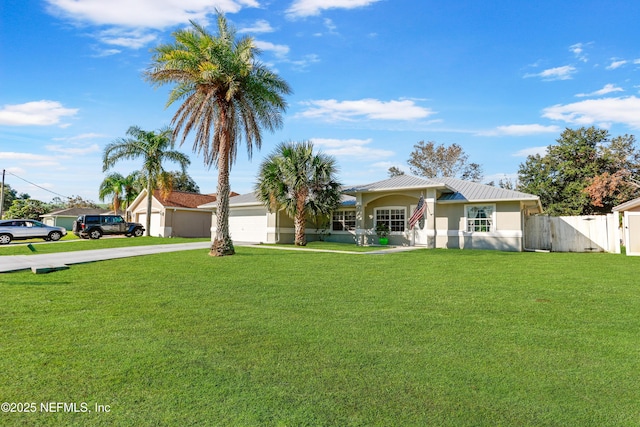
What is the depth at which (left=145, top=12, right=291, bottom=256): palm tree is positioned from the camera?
51.1 feet

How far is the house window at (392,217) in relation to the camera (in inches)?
887

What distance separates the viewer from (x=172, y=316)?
22.1 feet

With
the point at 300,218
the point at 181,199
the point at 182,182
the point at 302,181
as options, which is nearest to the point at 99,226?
the point at 181,199

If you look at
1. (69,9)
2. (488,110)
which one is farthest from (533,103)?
(69,9)

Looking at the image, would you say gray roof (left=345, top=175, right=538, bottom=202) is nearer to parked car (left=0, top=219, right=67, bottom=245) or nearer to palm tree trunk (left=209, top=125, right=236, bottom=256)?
palm tree trunk (left=209, top=125, right=236, bottom=256)

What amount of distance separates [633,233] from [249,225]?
2123 cm

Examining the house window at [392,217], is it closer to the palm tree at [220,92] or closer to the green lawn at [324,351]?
the palm tree at [220,92]

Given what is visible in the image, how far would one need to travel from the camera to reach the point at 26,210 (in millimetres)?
52844

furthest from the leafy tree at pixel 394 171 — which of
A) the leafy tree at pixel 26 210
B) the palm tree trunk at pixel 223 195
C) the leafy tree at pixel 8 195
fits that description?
the leafy tree at pixel 8 195

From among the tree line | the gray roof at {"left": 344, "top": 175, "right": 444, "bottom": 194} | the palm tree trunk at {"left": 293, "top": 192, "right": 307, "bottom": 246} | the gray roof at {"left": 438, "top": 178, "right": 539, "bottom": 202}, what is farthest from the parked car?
the tree line

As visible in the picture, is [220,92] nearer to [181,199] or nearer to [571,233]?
[571,233]

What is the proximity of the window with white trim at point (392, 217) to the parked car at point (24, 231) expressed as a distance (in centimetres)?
2144

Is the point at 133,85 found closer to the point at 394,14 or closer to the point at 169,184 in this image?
the point at 394,14

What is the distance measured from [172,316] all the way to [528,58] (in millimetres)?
18508
